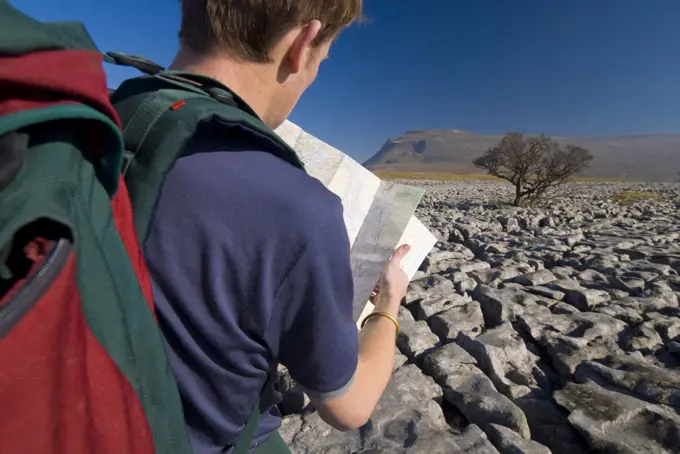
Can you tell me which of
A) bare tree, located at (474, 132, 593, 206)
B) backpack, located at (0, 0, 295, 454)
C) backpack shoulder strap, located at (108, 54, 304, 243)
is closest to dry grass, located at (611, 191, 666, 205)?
bare tree, located at (474, 132, 593, 206)

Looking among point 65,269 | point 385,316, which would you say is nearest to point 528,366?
point 385,316

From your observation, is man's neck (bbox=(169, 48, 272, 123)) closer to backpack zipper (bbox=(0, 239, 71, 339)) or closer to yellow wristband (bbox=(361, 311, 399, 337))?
backpack zipper (bbox=(0, 239, 71, 339))

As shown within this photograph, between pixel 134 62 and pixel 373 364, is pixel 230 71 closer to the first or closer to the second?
pixel 134 62

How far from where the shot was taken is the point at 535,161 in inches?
565

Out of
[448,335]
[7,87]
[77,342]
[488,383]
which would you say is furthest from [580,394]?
[7,87]

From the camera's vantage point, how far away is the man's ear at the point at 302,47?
859mm

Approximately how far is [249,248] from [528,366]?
7.88 ft

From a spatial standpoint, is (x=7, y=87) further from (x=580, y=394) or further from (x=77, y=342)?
(x=580, y=394)

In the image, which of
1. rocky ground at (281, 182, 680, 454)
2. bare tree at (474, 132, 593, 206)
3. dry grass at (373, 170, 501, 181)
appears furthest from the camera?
dry grass at (373, 170, 501, 181)

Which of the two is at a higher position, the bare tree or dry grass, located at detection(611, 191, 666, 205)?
the bare tree

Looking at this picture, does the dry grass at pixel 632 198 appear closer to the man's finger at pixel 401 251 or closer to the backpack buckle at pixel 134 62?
the man's finger at pixel 401 251

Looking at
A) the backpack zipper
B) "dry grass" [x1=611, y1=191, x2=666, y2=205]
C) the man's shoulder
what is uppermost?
the man's shoulder

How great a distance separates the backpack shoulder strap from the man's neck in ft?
0.41

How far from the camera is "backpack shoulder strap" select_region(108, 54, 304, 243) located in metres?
0.66
